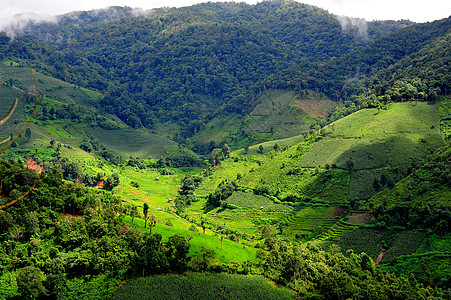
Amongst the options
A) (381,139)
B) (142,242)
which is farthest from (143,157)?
(142,242)

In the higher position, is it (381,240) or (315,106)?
(315,106)

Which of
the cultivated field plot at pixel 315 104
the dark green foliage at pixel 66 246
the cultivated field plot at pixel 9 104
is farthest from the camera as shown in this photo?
the cultivated field plot at pixel 315 104

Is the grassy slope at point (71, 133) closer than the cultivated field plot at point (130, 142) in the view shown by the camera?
Yes

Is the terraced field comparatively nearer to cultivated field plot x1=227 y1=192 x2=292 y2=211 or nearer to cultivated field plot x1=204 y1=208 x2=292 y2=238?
cultivated field plot x1=204 y1=208 x2=292 y2=238

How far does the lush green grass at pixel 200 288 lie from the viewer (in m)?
49.3

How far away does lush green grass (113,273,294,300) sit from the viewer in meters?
49.3

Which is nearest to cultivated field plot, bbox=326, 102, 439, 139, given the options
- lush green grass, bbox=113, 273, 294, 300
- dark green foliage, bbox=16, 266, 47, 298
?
lush green grass, bbox=113, 273, 294, 300

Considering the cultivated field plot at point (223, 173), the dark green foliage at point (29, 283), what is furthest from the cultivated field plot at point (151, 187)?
the dark green foliage at point (29, 283)

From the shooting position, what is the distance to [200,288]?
51.7 m

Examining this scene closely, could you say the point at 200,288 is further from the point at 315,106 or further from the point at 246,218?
the point at 315,106

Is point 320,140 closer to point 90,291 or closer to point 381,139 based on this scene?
point 381,139

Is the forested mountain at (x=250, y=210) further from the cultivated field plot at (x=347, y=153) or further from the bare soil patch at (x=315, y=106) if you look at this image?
the bare soil patch at (x=315, y=106)

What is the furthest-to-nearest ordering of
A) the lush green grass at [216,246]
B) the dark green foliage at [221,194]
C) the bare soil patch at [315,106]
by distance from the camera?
the bare soil patch at [315,106] < the dark green foliage at [221,194] < the lush green grass at [216,246]

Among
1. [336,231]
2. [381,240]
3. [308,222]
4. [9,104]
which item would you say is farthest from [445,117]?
[9,104]
